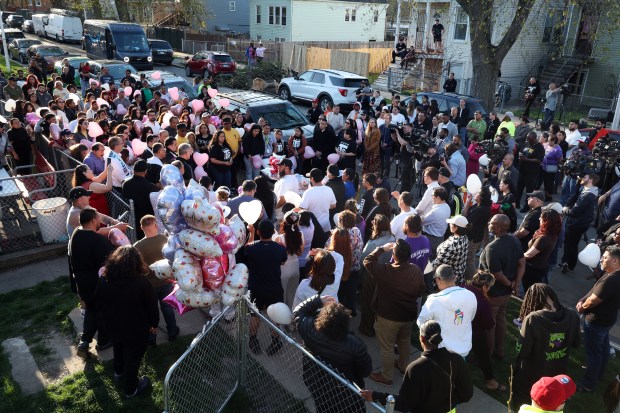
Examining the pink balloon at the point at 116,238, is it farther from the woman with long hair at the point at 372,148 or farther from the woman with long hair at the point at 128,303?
the woman with long hair at the point at 372,148

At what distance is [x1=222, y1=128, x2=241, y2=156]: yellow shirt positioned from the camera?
9.95 metres

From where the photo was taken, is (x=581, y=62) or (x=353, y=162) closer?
(x=353, y=162)

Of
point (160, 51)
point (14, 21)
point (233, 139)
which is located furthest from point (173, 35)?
point (233, 139)

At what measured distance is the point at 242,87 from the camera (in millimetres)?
25703

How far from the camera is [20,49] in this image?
1141 inches

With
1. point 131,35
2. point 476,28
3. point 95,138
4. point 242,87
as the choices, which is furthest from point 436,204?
point 131,35

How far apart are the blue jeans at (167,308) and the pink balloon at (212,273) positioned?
4.48 feet

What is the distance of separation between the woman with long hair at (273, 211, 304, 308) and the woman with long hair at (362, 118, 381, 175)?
5.67 m

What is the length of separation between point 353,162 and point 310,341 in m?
7.15

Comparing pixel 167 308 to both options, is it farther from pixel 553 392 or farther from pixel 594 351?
pixel 594 351

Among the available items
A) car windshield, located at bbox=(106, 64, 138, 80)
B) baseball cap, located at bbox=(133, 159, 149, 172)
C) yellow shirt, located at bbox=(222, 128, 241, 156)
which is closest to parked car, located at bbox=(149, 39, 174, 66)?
car windshield, located at bbox=(106, 64, 138, 80)

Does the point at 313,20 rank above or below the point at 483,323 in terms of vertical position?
above

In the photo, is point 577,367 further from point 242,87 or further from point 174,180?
point 242,87

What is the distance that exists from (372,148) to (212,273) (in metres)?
7.28
